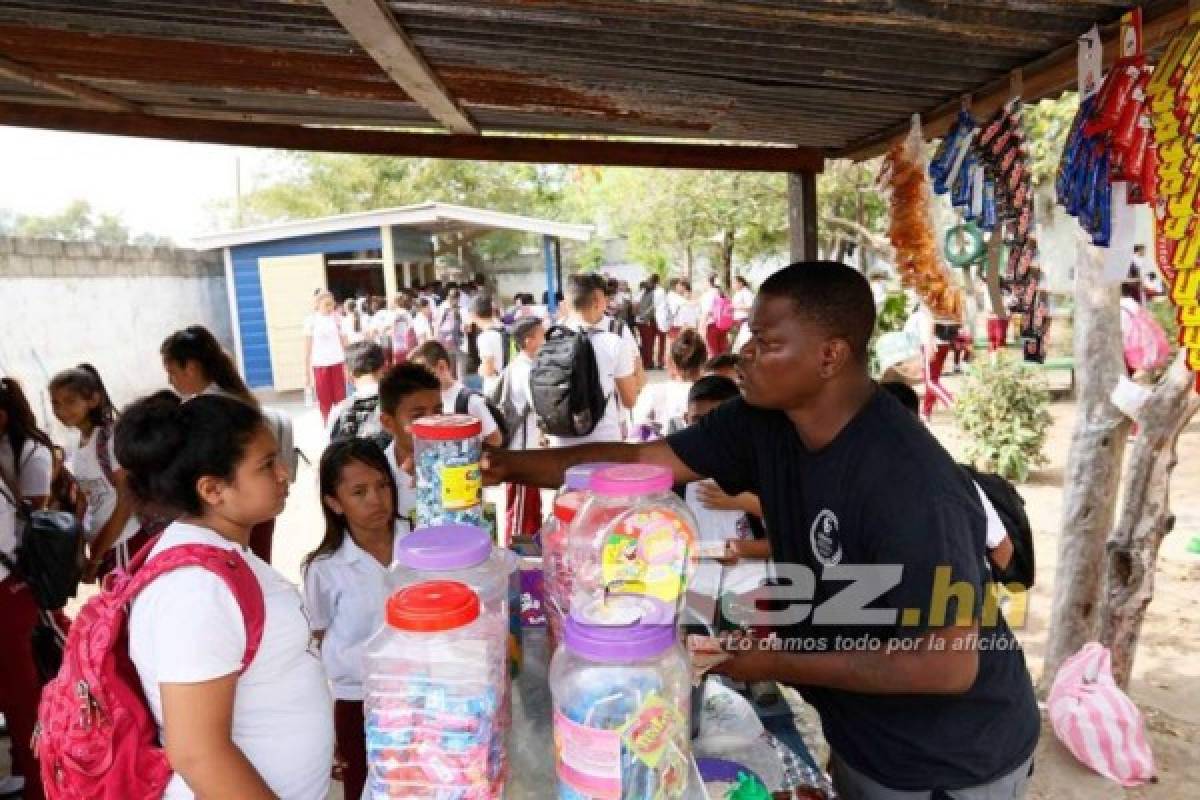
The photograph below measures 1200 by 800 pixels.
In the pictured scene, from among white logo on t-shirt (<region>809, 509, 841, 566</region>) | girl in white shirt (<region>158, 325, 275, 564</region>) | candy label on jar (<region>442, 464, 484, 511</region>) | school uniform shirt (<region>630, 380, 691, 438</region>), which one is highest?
girl in white shirt (<region>158, 325, 275, 564</region>)

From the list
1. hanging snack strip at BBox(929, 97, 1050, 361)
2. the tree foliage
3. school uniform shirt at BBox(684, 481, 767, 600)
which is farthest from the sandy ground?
the tree foliage

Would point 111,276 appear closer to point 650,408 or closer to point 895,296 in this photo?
point 650,408

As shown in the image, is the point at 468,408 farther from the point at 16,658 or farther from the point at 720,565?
the point at 16,658

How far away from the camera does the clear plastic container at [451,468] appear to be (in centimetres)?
198

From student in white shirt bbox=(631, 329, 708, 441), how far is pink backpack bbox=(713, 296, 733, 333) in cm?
907

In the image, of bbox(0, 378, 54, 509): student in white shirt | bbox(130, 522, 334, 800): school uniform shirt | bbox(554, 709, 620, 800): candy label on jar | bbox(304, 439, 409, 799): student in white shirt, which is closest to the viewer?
bbox(554, 709, 620, 800): candy label on jar

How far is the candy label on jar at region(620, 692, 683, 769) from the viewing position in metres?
1.21

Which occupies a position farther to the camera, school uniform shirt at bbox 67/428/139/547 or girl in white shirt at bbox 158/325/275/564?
school uniform shirt at bbox 67/428/139/547

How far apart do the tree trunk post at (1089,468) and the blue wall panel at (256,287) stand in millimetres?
12975

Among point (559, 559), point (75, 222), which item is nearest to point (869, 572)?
point (559, 559)

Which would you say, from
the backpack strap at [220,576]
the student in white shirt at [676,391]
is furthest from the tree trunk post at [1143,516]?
the backpack strap at [220,576]

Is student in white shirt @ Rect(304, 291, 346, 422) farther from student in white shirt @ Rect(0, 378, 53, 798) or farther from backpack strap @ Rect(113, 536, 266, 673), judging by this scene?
backpack strap @ Rect(113, 536, 266, 673)

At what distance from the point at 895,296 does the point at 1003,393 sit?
19.6 feet

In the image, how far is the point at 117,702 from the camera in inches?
57.2
